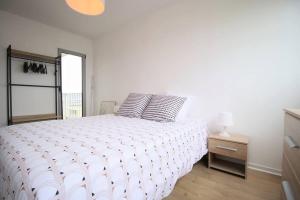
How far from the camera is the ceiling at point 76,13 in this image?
255 centimetres

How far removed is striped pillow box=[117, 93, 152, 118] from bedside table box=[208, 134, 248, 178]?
3.26ft

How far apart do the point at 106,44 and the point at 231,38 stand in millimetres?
2752

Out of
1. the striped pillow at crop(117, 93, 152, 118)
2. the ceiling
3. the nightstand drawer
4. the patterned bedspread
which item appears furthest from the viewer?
the ceiling

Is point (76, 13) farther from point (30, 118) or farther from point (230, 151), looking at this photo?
point (230, 151)

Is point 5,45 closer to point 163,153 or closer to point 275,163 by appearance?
point 163,153

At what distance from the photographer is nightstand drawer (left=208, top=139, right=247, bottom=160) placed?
1785mm

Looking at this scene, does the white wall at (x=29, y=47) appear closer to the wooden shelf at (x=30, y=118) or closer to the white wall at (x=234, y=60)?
the wooden shelf at (x=30, y=118)

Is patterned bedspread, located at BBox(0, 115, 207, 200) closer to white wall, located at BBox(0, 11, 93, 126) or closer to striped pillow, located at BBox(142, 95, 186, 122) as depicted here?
striped pillow, located at BBox(142, 95, 186, 122)

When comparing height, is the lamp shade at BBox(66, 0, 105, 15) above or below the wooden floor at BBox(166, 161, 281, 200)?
above

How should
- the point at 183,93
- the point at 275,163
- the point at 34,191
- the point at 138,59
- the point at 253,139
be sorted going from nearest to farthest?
the point at 34,191, the point at 275,163, the point at 253,139, the point at 183,93, the point at 138,59

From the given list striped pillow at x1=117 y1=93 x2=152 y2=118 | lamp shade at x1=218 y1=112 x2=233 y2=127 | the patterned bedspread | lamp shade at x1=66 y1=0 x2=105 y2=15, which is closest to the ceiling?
lamp shade at x1=66 y1=0 x2=105 y2=15

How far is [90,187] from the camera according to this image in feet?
2.43

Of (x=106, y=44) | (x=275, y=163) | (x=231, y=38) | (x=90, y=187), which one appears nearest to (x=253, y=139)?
(x=275, y=163)

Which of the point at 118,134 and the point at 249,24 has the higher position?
the point at 249,24
